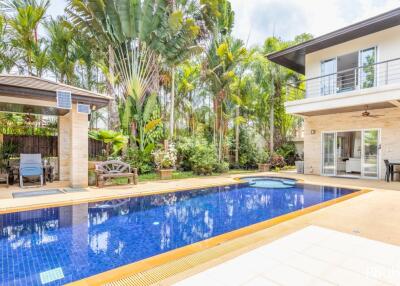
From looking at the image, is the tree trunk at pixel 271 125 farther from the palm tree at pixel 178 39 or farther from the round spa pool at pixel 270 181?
the palm tree at pixel 178 39

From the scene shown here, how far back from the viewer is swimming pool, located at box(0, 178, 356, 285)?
3.49 meters

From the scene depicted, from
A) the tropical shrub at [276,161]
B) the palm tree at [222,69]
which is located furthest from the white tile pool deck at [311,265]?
the tropical shrub at [276,161]

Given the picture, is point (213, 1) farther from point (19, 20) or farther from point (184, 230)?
point (184, 230)

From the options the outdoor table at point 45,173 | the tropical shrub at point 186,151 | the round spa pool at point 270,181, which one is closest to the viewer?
the outdoor table at point 45,173

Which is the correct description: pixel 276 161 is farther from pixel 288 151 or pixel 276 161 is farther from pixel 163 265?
pixel 163 265

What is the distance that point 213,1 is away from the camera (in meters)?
13.9

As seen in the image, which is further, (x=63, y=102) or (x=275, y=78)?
(x=275, y=78)

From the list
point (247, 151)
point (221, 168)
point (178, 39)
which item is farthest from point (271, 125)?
point (178, 39)

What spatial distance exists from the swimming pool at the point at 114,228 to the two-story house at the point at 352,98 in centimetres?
562

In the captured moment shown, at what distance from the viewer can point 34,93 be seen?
7.85 meters

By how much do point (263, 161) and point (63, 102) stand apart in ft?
42.3

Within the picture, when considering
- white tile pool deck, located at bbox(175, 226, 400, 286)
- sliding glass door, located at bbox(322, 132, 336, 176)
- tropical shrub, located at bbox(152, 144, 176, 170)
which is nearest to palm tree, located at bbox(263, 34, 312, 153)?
sliding glass door, located at bbox(322, 132, 336, 176)

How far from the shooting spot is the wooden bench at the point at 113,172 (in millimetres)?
9414

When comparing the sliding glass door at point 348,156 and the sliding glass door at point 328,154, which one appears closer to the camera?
the sliding glass door at point 348,156
